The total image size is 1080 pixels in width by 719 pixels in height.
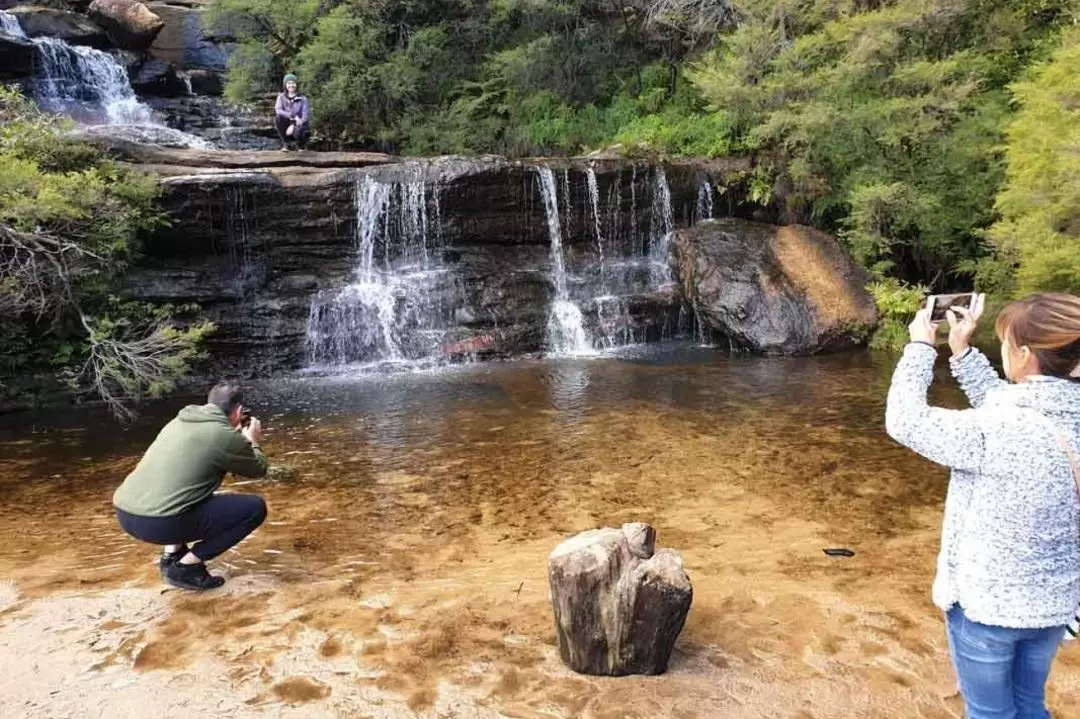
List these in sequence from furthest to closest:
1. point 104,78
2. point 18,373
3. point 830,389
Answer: point 104,78, point 18,373, point 830,389

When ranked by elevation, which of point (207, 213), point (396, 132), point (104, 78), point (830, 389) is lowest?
→ point (830, 389)

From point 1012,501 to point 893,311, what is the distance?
11.4 metres

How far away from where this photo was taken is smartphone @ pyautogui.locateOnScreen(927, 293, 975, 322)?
7.07 ft

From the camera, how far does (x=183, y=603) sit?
162 inches

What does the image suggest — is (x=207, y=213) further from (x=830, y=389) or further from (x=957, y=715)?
(x=957, y=715)

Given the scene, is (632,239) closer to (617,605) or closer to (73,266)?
(73,266)

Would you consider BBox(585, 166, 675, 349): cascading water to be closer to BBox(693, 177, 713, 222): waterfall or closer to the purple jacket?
BBox(693, 177, 713, 222): waterfall

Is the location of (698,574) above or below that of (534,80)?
below

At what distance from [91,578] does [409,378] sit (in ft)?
22.0

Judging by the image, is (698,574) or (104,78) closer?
(698,574)

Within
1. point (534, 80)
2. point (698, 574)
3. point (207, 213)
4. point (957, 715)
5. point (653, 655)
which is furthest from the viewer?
point (534, 80)

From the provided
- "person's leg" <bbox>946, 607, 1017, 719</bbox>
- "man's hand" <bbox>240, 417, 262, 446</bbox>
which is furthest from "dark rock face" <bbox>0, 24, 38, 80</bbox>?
"person's leg" <bbox>946, 607, 1017, 719</bbox>

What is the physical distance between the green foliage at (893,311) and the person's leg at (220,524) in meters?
10.5

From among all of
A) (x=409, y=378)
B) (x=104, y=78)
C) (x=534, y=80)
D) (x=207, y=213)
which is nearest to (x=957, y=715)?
(x=409, y=378)
